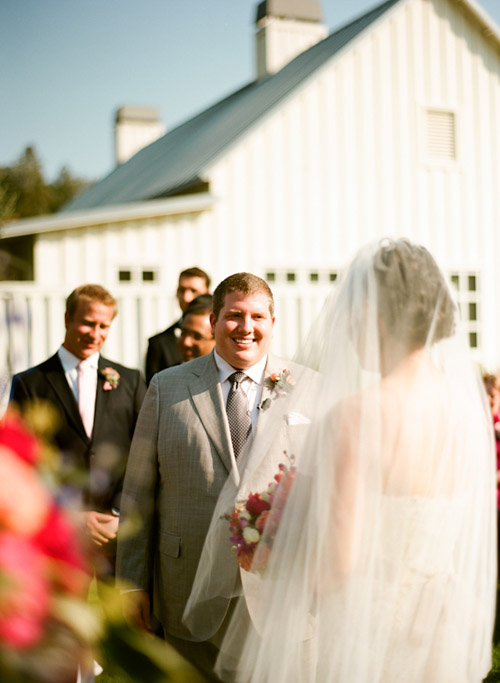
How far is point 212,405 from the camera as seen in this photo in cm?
341

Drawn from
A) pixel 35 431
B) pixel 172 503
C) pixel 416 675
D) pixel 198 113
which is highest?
pixel 198 113

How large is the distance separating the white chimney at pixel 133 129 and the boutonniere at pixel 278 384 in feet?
84.8

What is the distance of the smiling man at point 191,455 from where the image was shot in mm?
3225

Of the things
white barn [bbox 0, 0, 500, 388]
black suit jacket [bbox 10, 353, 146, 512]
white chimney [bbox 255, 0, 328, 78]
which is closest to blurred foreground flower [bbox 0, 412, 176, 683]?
black suit jacket [bbox 10, 353, 146, 512]

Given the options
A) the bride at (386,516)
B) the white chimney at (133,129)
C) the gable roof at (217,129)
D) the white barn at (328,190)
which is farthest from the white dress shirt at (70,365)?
the white chimney at (133,129)

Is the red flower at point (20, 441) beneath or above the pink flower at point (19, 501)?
above

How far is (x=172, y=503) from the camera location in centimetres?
329

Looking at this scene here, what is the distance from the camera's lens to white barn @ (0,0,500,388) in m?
12.3

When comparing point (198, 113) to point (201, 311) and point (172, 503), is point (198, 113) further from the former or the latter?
point (172, 503)

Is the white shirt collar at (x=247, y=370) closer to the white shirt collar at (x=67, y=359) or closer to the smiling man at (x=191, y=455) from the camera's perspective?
the smiling man at (x=191, y=455)

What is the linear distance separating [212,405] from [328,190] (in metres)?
11.8

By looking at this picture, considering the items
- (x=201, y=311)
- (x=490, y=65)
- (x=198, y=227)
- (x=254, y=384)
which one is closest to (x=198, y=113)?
(x=490, y=65)

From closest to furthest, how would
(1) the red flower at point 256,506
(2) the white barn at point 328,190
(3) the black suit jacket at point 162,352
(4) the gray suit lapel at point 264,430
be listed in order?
(1) the red flower at point 256,506, (4) the gray suit lapel at point 264,430, (3) the black suit jacket at point 162,352, (2) the white barn at point 328,190

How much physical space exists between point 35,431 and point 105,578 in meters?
0.25
